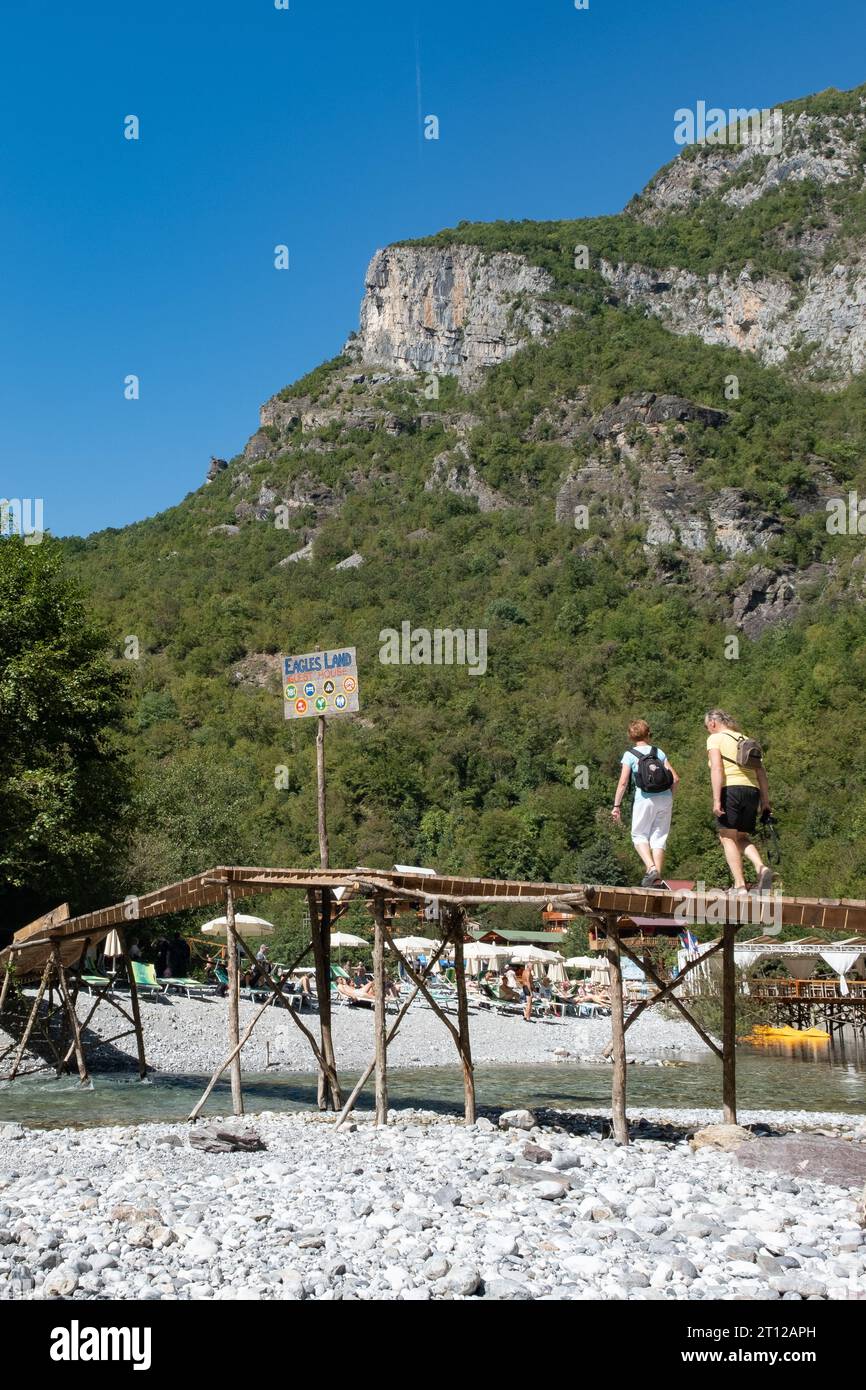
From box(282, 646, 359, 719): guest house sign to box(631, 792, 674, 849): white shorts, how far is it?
8337mm

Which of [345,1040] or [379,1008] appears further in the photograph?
[345,1040]

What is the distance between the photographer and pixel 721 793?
33.4ft

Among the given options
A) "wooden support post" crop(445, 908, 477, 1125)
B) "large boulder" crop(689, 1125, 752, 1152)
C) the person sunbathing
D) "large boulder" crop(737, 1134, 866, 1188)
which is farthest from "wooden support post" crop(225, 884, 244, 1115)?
the person sunbathing

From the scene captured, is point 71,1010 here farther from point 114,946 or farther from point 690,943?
point 690,943

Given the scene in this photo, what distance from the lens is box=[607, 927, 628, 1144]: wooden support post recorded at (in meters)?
13.5

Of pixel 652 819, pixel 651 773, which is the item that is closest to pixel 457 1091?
pixel 652 819

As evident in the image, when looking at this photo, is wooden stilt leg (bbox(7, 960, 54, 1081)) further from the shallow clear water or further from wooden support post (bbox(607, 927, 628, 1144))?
wooden support post (bbox(607, 927, 628, 1144))

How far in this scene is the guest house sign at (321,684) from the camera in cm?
1878

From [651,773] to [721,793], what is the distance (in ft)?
2.34

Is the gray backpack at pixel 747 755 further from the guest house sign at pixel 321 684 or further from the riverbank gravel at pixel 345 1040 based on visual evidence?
the riverbank gravel at pixel 345 1040

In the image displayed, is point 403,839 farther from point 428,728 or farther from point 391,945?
point 391,945

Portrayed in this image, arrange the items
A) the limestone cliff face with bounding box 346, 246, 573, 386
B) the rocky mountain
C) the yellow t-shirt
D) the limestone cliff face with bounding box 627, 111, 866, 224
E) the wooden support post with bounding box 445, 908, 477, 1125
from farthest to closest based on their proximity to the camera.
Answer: the limestone cliff face with bounding box 627, 111, 866, 224, the limestone cliff face with bounding box 346, 246, 573, 386, the rocky mountain, the wooden support post with bounding box 445, 908, 477, 1125, the yellow t-shirt

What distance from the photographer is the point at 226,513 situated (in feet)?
493

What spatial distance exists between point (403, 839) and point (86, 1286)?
257 feet
